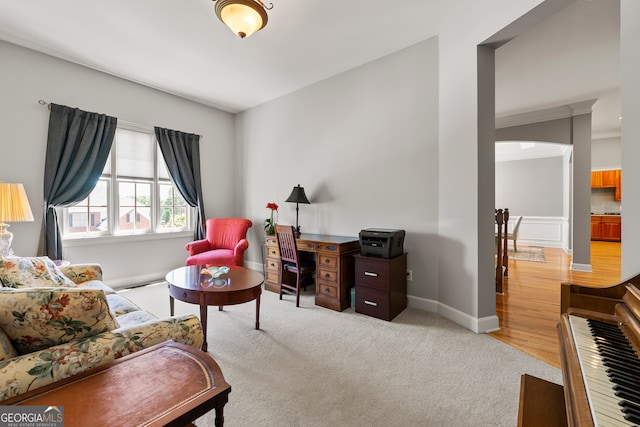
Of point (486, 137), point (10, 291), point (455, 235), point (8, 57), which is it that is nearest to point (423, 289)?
point (455, 235)

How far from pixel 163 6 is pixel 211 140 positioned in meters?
2.58

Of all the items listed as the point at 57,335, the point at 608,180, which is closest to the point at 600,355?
the point at 57,335

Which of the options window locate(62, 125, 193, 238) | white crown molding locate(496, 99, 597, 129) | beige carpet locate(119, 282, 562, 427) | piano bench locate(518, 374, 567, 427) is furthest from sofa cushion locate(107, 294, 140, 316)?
white crown molding locate(496, 99, 597, 129)

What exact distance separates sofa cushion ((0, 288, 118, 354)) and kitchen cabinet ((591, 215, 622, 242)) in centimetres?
1126

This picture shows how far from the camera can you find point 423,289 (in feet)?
9.92

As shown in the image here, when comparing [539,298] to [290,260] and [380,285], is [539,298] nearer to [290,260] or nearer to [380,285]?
[380,285]

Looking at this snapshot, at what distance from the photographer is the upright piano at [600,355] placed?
61cm

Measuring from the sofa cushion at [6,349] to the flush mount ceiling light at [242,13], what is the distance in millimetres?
2370

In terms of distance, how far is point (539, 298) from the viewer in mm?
3295

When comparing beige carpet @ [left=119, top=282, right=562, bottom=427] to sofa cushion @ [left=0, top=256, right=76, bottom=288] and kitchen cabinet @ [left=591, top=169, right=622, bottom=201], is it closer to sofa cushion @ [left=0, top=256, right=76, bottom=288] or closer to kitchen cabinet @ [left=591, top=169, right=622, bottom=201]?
sofa cushion @ [left=0, top=256, right=76, bottom=288]

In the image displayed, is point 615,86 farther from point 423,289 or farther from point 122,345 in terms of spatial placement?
point 122,345

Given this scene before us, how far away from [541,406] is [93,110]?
5043mm

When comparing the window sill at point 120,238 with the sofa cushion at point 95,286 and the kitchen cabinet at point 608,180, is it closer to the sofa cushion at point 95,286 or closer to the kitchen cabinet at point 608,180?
the sofa cushion at point 95,286

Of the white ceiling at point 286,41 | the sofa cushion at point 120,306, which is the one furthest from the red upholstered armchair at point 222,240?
the white ceiling at point 286,41
